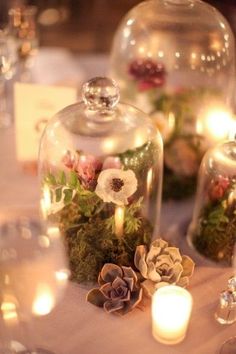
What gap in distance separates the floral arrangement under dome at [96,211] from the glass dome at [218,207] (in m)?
0.12

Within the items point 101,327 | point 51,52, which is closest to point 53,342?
point 101,327

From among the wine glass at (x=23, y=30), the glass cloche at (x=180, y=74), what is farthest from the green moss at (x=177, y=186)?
the wine glass at (x=23, y=30)

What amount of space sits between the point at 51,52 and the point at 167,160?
96cm

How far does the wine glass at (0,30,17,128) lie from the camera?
132cm

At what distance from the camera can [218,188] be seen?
3.40 feet

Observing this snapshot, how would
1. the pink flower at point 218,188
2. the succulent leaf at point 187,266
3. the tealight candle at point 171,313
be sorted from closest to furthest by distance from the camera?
the tealight candle at point 171,313 → the succulent leaf at point 187,266 → the pink flower at point 218,188

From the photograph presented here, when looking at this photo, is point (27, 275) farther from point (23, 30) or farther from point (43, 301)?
point (23, 30)

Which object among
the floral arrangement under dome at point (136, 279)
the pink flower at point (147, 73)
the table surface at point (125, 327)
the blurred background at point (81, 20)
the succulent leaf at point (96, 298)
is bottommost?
the blurred background at point (81, 20)

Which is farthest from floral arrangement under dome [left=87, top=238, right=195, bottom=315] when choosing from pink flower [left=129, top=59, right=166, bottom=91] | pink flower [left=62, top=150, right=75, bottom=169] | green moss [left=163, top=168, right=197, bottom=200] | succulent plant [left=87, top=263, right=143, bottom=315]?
pink flower [left=129, top=59, right=166, bottom=91]

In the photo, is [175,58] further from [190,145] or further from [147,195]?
[147,195]

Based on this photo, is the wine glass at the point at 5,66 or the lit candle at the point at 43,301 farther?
the wine glass at the point at 5,66

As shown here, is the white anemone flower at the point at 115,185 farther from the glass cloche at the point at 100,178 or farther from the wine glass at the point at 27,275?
the wine glass at the point at 27,275

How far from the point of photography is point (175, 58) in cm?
139

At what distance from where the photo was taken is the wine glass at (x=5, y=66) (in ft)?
4.33
